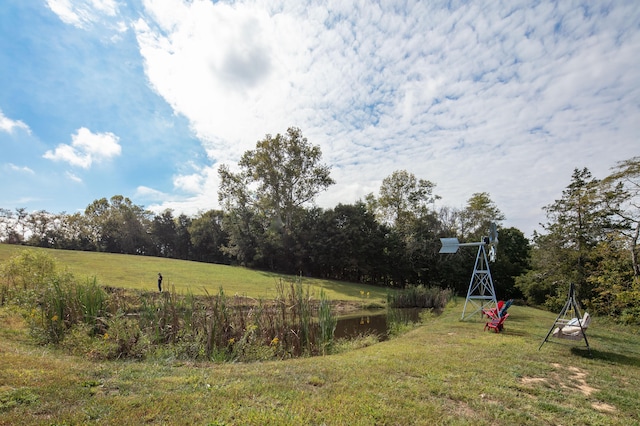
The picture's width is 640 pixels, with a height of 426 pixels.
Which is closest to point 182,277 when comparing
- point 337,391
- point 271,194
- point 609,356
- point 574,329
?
point 271,194

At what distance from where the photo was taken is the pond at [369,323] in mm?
12098

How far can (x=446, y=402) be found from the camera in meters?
3.97

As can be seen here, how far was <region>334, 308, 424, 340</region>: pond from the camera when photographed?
12098mm

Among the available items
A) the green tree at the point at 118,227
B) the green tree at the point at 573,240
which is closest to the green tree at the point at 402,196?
the green tree at the point at 573,240

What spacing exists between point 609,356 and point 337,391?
648 centimetres

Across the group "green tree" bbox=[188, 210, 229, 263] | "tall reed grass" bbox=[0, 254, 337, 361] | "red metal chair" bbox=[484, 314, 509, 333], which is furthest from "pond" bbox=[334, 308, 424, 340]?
"green tree" bbox=[188, 210, 229, 263]

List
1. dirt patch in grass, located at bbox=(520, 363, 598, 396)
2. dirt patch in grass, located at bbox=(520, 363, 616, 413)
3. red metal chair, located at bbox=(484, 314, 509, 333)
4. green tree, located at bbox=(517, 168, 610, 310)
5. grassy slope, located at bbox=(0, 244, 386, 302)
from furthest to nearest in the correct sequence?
grassy slope, located at bbox=(0, 244, 386, 302)
green tree, located at bbox=(517, 168, 610, 310)
red metal chair, located at bbox=(484, 314, 509, 333)
dirt patch in grass, located at bbox=(520, 363, 598, 396)
dirt patch in grass, located at bbox=(520, 363, 616, 413)

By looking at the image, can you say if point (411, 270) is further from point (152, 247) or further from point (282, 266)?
point (152, 247)

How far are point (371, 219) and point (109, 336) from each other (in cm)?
3342

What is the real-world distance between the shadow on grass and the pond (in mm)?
5562

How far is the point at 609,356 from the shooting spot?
22.0ft

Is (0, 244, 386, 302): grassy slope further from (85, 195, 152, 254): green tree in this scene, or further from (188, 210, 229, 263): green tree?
(85, 195, 152, 254): green tree

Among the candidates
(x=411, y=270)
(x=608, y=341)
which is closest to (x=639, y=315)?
(x=608, y=341)

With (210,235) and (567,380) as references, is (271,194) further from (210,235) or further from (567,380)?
(567,380)
